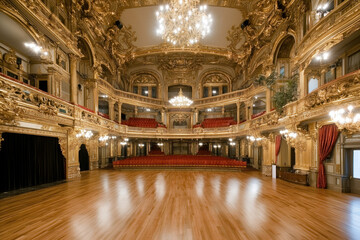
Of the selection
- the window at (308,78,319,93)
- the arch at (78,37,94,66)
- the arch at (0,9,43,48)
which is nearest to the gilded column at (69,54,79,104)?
the arch at (78,37,94,66)

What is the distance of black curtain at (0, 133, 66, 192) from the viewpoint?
225 inches

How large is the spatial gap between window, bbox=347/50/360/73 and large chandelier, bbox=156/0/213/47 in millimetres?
5834

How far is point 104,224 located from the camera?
11.4 feet

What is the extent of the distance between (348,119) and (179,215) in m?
5.63

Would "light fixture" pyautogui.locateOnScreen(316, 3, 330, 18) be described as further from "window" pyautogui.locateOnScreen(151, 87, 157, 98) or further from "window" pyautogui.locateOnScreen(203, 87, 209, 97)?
"window" pyautogui.locateOnScreen(151, 87, 157, 98)

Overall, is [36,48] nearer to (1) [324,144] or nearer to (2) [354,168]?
(1) [324,144]

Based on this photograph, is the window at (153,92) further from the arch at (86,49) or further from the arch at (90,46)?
the arch at (86,49)

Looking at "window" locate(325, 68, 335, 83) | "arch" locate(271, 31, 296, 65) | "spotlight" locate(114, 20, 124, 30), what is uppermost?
"spotlight" locate(114, 20, 124, 30)

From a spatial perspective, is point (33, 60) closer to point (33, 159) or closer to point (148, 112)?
point (33, 159)

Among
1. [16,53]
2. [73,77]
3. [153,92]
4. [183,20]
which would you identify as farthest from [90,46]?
[153,92]

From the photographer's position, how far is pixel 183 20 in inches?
246

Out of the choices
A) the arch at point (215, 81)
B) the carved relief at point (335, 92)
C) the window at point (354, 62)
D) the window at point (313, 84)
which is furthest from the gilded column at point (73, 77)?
the arch at point (215, 81)

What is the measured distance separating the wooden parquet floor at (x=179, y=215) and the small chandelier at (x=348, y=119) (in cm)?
227

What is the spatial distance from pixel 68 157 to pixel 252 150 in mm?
13532
